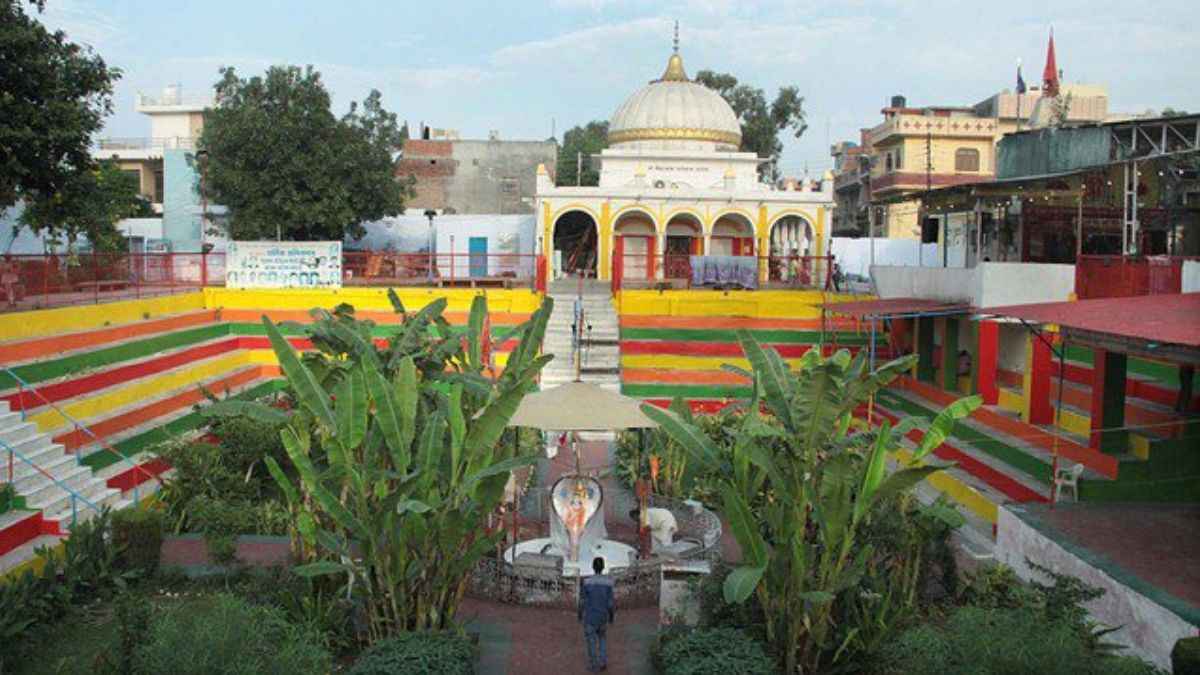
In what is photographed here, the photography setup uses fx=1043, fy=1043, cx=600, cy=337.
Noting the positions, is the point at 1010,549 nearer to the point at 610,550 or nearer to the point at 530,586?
the point at 610,550

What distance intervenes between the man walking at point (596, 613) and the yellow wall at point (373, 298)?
1681 cm

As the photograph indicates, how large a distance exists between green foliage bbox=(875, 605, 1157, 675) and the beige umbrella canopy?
4.54 meters

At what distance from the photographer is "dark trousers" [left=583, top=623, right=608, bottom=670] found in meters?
9.23

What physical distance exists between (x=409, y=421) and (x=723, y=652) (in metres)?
3.39

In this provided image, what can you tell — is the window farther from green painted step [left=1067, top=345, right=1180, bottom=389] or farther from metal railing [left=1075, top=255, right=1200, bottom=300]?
metal railing [left=1075, top=255, right=1200, bottom=300]

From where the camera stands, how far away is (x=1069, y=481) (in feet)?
44.7

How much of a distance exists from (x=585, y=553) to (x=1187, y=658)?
20.8 ft

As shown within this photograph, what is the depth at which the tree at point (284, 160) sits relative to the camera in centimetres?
3325

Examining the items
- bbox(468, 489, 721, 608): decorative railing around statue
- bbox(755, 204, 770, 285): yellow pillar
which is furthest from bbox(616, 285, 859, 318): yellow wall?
bbox(468, 489, 721, 608): decorative railing around statue

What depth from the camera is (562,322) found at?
25.9 meters

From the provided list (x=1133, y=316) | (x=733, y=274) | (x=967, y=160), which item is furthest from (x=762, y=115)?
(x=1133, y=316)

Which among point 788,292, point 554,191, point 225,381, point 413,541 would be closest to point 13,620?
point 413,541

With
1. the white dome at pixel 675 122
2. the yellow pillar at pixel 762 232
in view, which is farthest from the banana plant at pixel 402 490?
the white dome at pixel 675 122

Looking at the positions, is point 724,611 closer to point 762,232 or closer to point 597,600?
point 597,600
